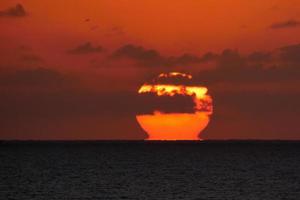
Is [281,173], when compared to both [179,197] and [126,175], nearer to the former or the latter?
[126,175]

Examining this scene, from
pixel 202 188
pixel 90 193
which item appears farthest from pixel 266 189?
pixel 90 193

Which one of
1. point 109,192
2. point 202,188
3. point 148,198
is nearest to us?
point 148,198

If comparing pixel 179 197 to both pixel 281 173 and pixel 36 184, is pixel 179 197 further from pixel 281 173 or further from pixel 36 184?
pixel 281 173

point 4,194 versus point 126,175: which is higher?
point 126,175

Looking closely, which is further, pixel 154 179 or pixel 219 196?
pixel 154 179

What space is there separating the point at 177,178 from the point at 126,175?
1148 centimetres

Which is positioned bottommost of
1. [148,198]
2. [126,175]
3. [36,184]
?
[148,198]

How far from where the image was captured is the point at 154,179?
114250 mm

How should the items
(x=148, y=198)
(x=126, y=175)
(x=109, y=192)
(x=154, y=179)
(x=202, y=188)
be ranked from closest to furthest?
(x=148, y=198)
(x=109, y=192)
(x=202, y=188)
(x=154, y=179)
(x=126, y=175)

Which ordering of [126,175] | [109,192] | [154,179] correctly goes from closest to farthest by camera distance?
1. [109,192]
2. [154,179]
3. [126,175]

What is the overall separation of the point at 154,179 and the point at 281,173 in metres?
29.8

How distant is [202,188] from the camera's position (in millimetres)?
98125

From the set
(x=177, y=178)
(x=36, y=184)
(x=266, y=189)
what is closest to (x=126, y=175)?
(x=177, y=178)

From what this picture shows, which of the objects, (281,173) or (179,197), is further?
(281,173)
